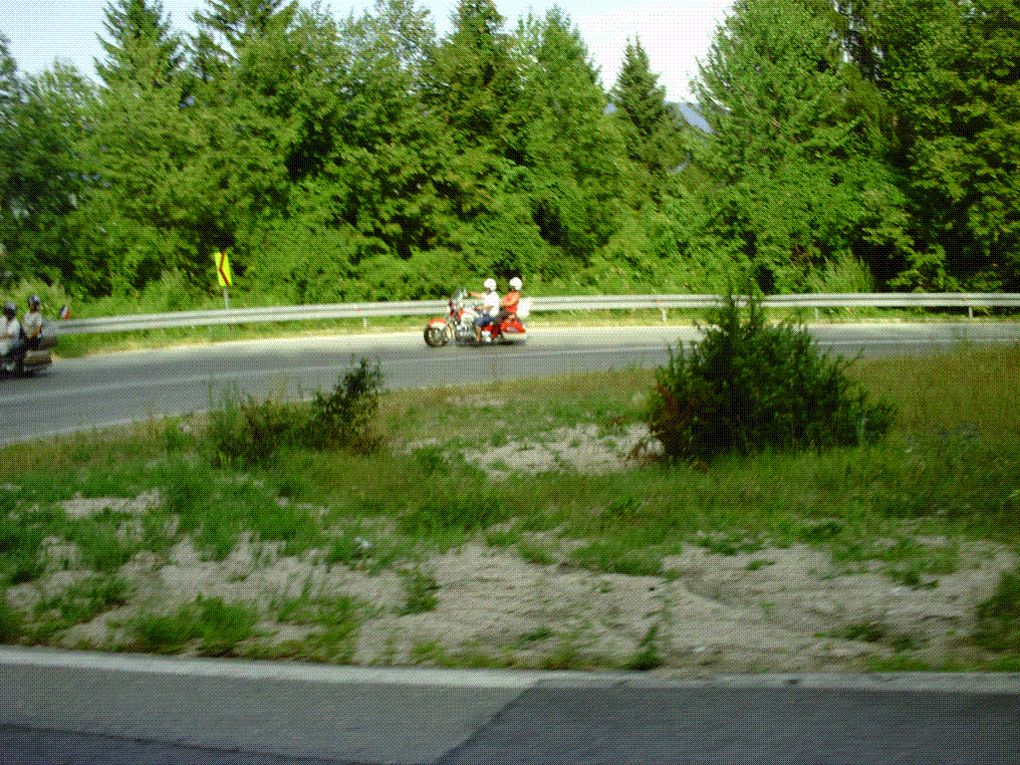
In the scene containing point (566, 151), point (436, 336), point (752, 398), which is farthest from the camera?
point (566, 151)

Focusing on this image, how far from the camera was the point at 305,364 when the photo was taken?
22875 mm

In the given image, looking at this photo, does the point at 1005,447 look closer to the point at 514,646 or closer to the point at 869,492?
the point at 869,492

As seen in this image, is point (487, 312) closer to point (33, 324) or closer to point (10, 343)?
point (33, 324)

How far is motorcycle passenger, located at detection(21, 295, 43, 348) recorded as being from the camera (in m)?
21.6

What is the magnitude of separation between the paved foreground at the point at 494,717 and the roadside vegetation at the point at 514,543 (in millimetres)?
469

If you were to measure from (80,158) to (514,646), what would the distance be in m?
34.7

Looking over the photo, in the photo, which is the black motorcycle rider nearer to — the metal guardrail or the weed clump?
the metal guardrail

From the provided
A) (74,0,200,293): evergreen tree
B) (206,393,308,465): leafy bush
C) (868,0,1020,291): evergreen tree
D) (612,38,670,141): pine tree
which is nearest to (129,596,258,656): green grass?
(206,393,308,465): leafy bush

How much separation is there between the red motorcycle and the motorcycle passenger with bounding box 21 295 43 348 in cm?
804

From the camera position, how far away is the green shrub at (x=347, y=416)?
11.7 meters

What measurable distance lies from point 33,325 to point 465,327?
354 inches

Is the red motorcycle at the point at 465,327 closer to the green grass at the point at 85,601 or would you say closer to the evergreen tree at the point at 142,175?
the evergreen tree at the point at 142,175

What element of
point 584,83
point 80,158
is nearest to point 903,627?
point 80,158

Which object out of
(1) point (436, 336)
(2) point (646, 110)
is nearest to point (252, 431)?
(1) point (436, 336)
